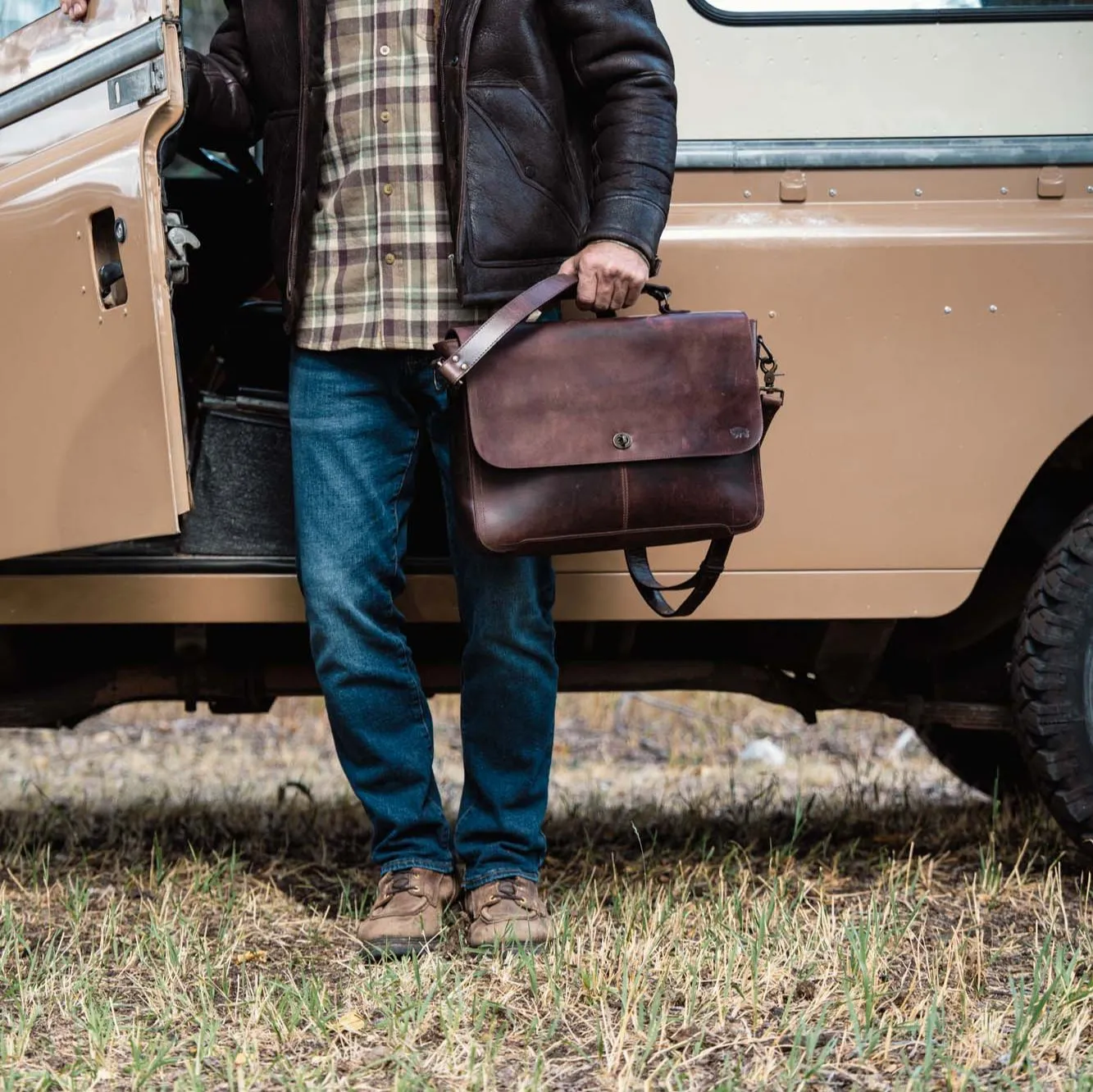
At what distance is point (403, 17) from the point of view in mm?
2137

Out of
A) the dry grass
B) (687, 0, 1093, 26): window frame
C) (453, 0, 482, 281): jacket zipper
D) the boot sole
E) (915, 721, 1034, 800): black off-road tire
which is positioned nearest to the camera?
the dry grass

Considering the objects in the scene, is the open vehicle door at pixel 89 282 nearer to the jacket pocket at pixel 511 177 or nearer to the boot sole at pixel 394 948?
the jacket pocket at pixel 511 177

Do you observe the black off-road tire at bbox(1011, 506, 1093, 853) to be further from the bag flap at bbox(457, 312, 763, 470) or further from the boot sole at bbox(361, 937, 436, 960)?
the boot sole at bbox(361, 937, 436, 960)

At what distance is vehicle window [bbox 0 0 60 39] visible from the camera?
2.41 metres

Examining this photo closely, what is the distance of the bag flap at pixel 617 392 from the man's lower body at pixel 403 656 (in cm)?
20

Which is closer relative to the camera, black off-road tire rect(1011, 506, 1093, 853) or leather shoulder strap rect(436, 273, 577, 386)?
leather shoulder strap rect(436, 273, 577, 386)

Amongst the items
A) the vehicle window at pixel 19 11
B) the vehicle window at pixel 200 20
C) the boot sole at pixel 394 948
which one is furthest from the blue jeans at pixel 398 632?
the vehicle window at pixel 200 20

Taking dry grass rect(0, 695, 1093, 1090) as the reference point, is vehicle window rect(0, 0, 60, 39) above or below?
above

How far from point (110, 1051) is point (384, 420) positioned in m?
0.99

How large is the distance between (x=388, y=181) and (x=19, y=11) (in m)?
0.78

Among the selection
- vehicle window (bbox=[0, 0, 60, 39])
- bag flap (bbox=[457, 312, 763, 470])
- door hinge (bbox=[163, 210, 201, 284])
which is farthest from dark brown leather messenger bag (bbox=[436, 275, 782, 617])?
vehicle window (bbox=[0, 0, 60, 39])

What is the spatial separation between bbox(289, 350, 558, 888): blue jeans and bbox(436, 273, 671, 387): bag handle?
210 mm

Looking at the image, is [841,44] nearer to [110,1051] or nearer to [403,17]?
[403,17]

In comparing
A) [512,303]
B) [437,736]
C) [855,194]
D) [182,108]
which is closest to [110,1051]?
[512,303]
